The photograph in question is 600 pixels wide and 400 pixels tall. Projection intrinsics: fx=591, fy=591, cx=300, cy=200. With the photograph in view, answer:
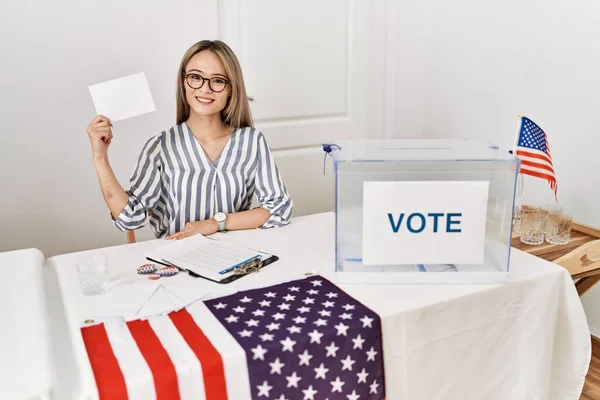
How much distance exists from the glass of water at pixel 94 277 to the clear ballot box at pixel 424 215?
0.54 m

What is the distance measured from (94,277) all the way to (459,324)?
2.75 ft

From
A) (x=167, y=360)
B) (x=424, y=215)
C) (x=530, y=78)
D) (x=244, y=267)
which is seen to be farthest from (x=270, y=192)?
(x=530, y=78)

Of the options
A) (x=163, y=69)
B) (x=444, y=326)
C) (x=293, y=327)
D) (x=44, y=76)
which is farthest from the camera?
(x=163, y=69)

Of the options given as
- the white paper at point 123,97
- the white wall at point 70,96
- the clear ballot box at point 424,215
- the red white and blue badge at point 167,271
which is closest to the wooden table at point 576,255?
the clear ballot box at point 424,215

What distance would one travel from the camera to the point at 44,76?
241cm

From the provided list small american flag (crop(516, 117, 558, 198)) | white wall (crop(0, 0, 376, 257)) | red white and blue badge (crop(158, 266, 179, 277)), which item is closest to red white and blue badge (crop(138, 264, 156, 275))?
red white and blue badge (crop(158, 266, 179, 277))

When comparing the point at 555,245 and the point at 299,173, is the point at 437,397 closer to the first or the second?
the point at 555,245

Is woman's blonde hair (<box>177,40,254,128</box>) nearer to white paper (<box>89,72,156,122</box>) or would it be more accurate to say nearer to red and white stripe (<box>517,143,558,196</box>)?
white paper (<box>89,72,156,122</box>)

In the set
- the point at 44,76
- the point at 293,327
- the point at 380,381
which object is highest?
the point at 44,76

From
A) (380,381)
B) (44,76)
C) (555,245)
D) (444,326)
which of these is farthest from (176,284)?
(44,76)

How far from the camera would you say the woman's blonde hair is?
1.79m

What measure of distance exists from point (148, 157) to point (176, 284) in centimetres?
59

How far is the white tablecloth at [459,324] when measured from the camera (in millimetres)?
1276

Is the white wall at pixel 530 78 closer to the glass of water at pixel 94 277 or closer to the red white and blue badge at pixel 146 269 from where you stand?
the red white and blue badge at pixel 146 269
